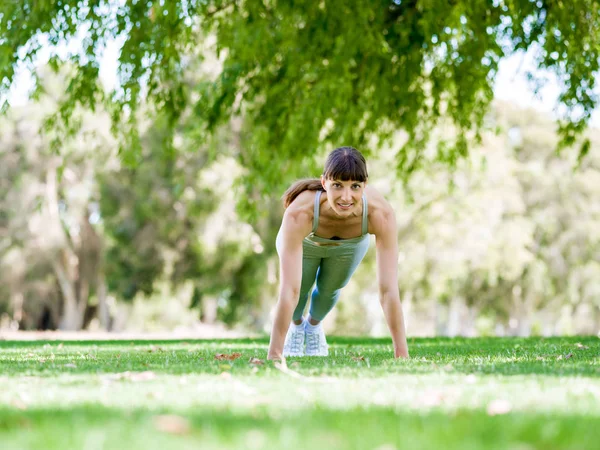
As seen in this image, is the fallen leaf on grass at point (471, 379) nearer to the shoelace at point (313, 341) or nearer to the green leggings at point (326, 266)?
the green leggings at point (326, 266)

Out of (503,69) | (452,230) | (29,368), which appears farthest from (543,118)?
(29,368)

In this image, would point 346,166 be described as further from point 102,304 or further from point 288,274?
point 102,304

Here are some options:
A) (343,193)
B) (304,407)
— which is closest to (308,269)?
(343,193)

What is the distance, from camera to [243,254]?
81.4 ft

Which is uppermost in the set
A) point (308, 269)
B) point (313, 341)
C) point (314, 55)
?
point (314, 55)

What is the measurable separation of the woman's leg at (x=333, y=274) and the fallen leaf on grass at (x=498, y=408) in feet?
10.3

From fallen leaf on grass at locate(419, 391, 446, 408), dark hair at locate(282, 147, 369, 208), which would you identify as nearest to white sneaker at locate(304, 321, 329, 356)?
dark hair at locate(282, 147, 369, 208)

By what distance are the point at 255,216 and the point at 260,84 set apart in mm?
1996

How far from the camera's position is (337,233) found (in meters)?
6.11

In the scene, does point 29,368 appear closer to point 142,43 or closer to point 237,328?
point 142,43

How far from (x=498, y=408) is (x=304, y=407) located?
2.26ft

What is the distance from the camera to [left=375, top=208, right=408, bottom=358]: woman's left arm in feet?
18.3

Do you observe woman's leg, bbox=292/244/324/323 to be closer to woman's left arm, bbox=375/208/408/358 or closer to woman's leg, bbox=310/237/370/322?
woman's leg, bbox=310/237/370/322

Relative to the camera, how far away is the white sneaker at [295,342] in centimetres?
682
